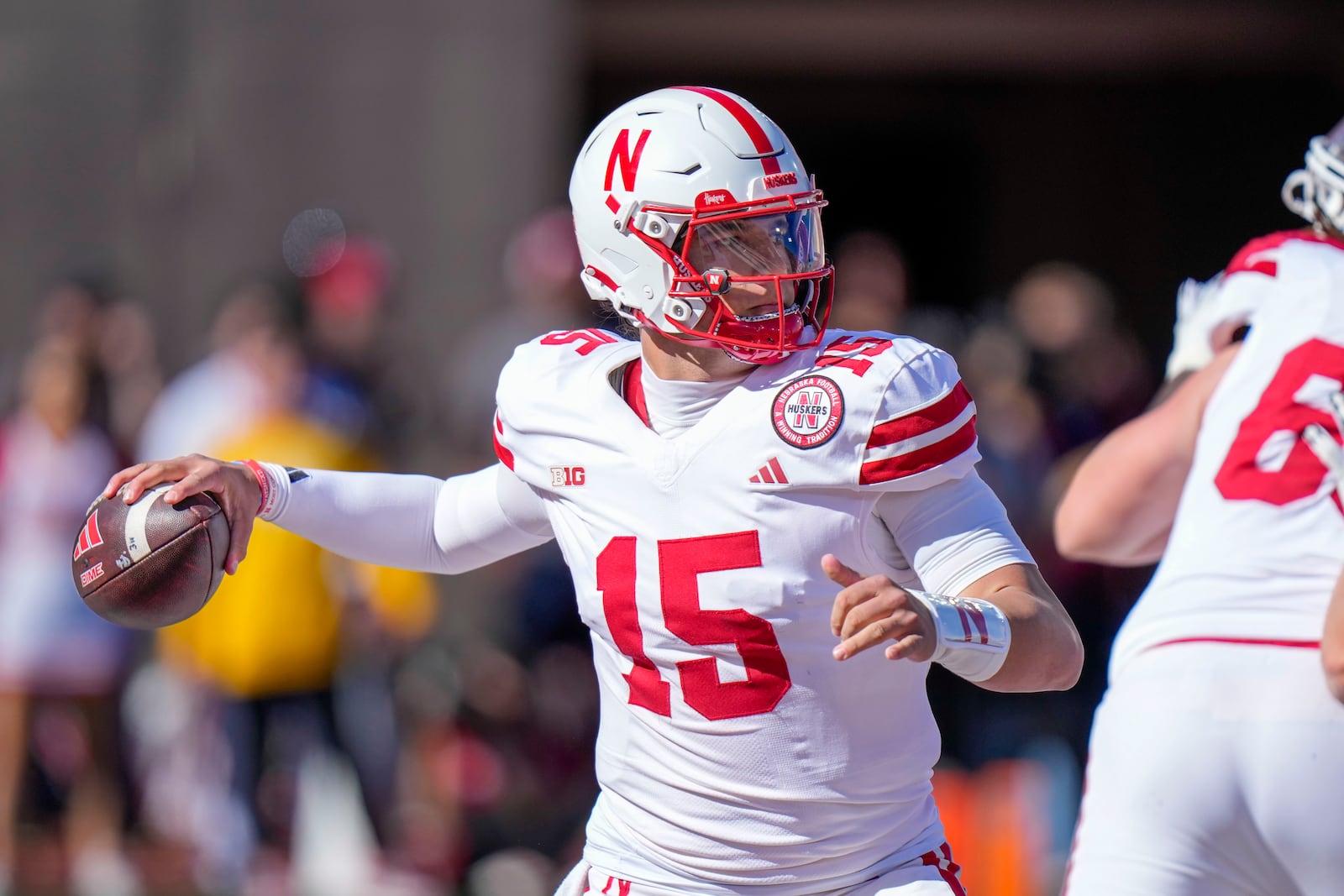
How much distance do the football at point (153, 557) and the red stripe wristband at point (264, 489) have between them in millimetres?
98

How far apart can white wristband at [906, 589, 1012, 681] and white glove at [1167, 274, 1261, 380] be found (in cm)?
104

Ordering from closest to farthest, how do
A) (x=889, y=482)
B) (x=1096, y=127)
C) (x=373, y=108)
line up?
(x=889, y=482)
(x=373, y=108)
(x=1096, y=127)

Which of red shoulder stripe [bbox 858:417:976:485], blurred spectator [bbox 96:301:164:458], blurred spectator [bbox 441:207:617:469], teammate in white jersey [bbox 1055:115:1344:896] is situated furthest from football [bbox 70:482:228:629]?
blurred spectator [bbox 96:301:164:458]

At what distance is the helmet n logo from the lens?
2.87m

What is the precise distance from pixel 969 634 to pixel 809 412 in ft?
1.44

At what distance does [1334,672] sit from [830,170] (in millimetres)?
10590

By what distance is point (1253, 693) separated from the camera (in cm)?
288

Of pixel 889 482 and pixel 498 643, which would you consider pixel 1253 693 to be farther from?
pixel 498 643

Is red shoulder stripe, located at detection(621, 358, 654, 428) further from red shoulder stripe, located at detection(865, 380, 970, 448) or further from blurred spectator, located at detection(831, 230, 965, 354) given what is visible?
blurred spectator, located at detection(831, 230, 965, 354)

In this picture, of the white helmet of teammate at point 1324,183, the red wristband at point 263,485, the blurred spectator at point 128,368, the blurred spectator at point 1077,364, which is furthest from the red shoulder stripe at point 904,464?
the blurred spectator at point 128,368

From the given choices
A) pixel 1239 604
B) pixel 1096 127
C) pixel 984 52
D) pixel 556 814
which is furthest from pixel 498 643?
pixel 1096 127

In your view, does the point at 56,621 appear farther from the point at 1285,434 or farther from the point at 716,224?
the point at 1285,434

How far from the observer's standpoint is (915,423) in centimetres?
257

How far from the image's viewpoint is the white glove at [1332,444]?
9.49ft
